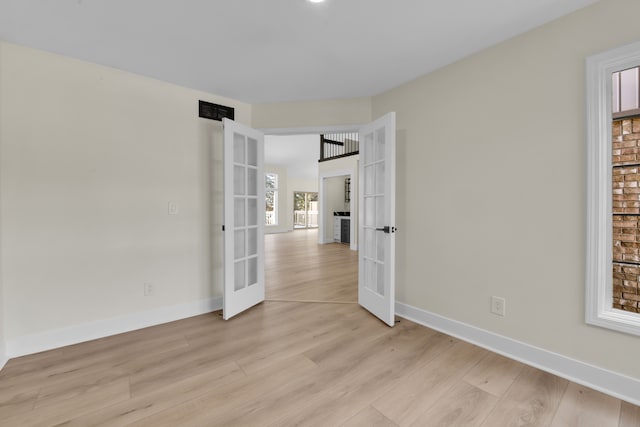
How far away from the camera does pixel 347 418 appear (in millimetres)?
1473

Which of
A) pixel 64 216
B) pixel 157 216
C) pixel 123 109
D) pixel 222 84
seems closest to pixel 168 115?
pixel 123 109

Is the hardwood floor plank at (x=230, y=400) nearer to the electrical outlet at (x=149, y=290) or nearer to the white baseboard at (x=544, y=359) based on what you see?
the white baseboard at (x=544, y=359)

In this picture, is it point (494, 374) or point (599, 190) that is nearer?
point (599, 190)

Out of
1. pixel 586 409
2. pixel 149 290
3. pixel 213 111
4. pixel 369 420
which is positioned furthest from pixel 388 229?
pixel 149 290

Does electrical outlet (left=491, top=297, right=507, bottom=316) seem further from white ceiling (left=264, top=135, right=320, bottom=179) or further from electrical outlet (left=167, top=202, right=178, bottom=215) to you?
white ceiling (left=264, top=135, right=320, bottom=179)

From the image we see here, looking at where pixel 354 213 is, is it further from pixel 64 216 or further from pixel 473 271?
pixel 64 216

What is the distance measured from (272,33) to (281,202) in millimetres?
8851

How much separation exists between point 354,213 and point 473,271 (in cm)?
457

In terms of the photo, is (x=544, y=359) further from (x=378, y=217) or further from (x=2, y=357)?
(x=2, y=357)

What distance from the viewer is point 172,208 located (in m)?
2.75

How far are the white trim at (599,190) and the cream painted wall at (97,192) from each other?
10.0 feet

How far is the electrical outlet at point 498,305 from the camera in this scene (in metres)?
2.11

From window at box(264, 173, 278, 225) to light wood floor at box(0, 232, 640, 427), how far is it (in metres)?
8.24

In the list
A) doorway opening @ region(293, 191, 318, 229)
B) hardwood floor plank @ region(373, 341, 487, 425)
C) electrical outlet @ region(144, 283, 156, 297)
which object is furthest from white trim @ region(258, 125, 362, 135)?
doorway opening @ region(293, 191, 318, 229)
